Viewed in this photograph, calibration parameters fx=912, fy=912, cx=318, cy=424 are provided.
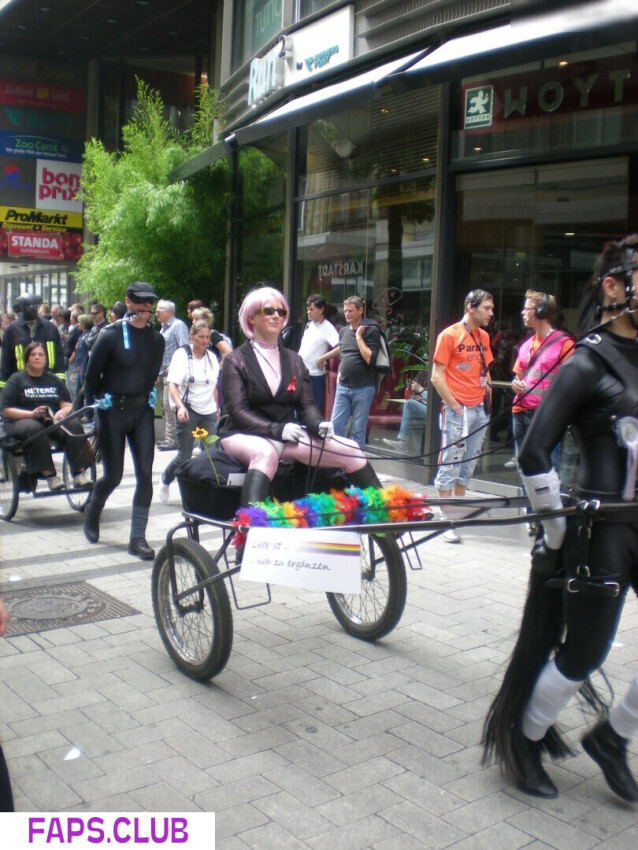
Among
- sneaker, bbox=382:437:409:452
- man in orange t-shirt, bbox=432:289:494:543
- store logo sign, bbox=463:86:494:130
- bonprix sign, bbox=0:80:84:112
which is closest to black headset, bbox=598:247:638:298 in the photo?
man in orange t-shirt, bbox=432:289:494:543

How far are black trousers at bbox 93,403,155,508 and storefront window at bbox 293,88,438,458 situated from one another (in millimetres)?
4261

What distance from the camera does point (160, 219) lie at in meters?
14.8

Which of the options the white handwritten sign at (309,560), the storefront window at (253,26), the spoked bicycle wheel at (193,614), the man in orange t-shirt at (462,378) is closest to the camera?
the white handwritten sign at (309,560)

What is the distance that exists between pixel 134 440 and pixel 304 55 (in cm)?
716

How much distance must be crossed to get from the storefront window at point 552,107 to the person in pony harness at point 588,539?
226 inches

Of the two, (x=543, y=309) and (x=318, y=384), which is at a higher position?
(x=543, y=309)

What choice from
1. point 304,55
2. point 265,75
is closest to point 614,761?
point 304,55

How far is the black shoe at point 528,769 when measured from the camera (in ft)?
11.4

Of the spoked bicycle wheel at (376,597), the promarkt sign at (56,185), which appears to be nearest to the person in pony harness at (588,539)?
the spoked bicycle wheel at (376,597)

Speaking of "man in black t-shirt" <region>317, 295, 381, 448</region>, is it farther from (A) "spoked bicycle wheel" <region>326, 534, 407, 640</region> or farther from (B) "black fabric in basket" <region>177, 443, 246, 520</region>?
(B) "black fabric in basket" <region>177, 443, 246, 520</region>

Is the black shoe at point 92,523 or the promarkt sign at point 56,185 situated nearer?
the black shoe at point 92,523

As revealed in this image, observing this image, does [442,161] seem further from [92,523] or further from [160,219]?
[160,219]

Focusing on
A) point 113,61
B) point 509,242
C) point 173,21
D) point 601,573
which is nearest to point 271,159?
point 509,242

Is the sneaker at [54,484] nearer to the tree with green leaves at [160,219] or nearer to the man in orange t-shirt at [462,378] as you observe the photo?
the man in orange t-shirt at [462,378]
